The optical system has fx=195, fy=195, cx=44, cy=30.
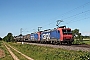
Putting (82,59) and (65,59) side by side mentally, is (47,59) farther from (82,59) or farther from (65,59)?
(82,59)

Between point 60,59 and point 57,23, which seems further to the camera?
point 57,23

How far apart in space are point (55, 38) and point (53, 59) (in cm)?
2711

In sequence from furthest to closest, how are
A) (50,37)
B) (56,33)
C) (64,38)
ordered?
1. (50,37)
2. (56,33)
3. (64,38)

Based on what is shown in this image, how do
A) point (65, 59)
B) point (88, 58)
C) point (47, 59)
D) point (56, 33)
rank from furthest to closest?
point (56, 33) < point (47, 59) < point (65, 59) < point (88, 58)

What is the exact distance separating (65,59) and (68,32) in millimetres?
24718

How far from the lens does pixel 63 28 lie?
42906 millimetres

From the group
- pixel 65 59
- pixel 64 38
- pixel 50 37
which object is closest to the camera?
pixel 65 59

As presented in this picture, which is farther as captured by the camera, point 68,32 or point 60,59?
point 68,32

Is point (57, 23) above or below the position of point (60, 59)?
above

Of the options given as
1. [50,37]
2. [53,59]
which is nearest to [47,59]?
[53,59]

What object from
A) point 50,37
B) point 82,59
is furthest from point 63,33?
point 82,59

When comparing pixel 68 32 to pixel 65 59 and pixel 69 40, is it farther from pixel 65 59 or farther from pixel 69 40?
pixel 65 59

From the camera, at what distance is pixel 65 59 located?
1819 centimetres

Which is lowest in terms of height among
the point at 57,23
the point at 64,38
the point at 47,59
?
the point at 47,59
